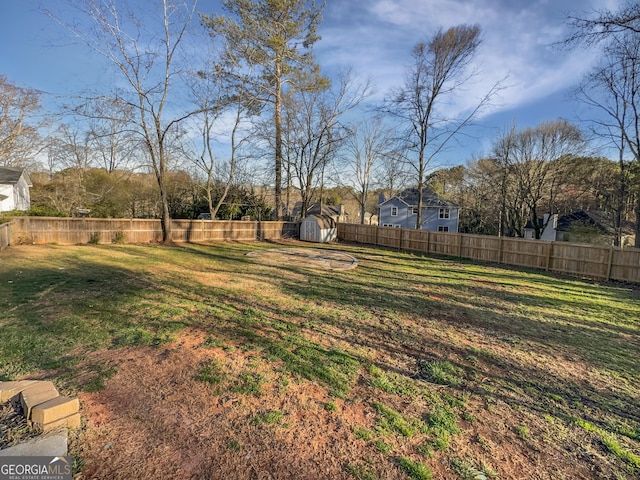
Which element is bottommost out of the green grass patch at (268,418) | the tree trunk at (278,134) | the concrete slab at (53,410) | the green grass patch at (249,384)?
the green grass patch at (268,418)

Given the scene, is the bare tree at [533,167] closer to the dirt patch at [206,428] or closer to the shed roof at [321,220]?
the shed roof at [321,220]

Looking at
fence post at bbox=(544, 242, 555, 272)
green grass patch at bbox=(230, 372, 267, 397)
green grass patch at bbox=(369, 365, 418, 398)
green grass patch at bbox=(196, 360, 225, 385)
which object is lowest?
green grass patch at bbox=(369, 365, 418, 398)

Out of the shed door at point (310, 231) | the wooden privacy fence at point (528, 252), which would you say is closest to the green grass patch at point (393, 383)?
the wooden privacy fence at point (528, 252)

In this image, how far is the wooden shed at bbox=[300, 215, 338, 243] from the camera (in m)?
18.8

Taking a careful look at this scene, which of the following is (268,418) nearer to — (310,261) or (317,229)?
(310,261)

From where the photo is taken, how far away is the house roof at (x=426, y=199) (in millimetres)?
29797

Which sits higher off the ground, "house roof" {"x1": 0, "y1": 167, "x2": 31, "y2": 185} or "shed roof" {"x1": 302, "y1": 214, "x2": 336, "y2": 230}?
"house roof" {"x1": 0, "y1": 167, "x2": 31, "y2": 185}

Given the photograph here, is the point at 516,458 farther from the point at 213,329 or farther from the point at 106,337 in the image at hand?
the point at 106,337

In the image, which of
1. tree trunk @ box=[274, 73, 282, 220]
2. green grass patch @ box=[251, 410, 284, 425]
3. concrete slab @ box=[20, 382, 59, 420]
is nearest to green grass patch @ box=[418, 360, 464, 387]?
green grass patch @ box=[251, 410, 284, 425]

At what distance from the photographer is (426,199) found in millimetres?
30516

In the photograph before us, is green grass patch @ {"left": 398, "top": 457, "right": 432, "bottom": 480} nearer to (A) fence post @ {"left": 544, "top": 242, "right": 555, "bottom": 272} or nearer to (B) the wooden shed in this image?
(A) fence post @ {"left": 544, "top": 242, "right": 555, "bottom": 272}

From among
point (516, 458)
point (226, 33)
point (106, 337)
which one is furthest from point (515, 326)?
point (226, 33)

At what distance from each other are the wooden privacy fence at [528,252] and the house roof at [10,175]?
25964 millimetres

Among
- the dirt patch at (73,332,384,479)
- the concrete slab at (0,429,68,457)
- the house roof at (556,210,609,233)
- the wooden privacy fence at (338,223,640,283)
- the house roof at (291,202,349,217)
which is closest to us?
the concrete slab at (0,429,68,457)
